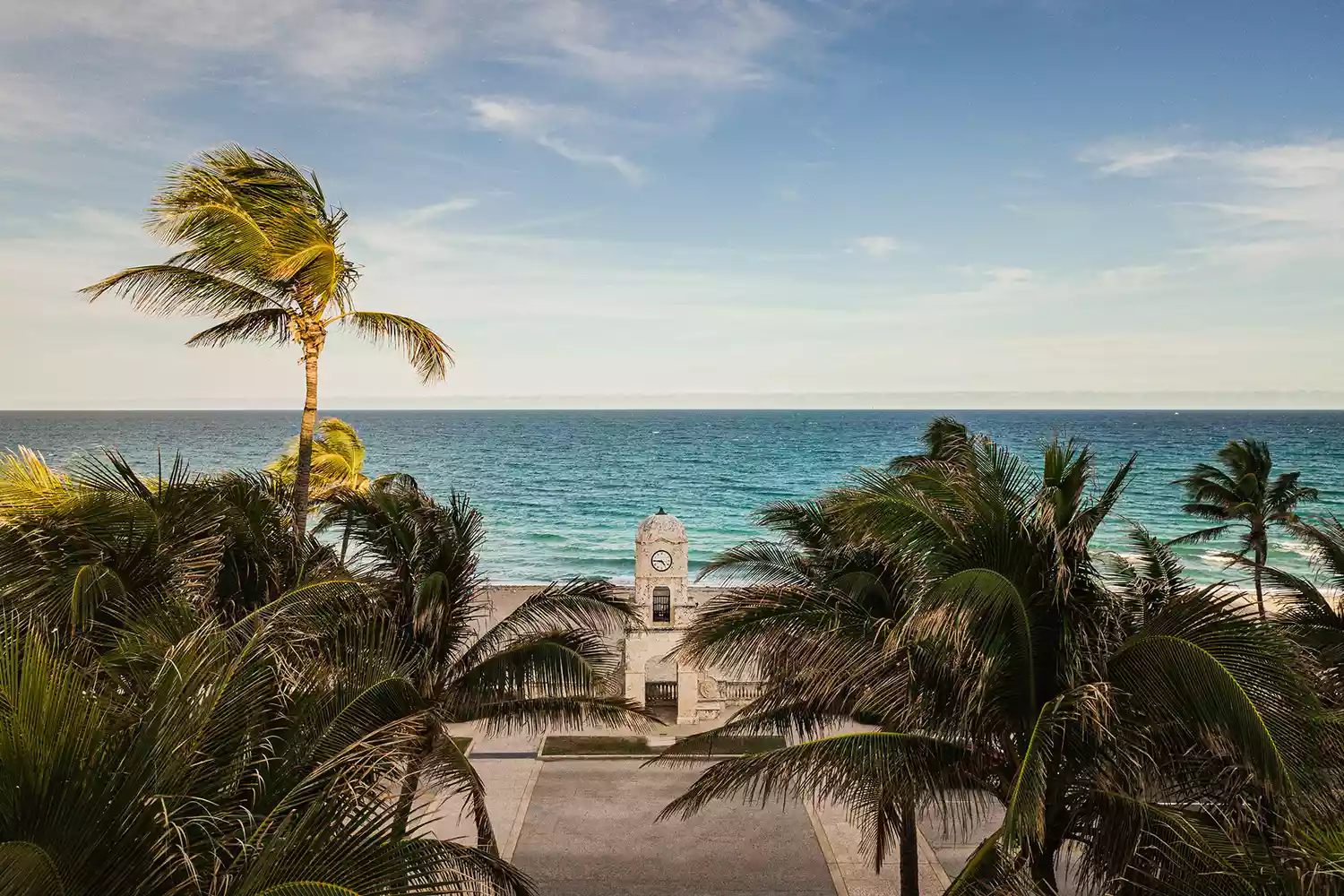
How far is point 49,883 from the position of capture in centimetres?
313

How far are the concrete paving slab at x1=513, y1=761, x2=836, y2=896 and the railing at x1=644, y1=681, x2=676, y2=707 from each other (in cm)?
288

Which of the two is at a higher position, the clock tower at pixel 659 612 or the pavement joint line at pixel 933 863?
the clock tower at pixel 659 612

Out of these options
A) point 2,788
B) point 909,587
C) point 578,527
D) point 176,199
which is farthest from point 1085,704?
point 578,527

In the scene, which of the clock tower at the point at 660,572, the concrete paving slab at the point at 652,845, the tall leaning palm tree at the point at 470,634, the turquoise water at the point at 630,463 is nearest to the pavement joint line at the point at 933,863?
the concrete paving slab at the point at 652,845

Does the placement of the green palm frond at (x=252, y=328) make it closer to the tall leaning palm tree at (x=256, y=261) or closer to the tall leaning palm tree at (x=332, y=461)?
the tall leaning palm tree at (x=256, y=261)

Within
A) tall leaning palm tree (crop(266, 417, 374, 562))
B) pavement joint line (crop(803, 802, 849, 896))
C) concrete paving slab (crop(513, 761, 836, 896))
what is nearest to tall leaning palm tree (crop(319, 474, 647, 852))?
concrete paving slab (crop(513, 761, 836, 896))

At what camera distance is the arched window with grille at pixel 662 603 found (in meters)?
17.2

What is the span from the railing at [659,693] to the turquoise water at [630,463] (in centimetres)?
1101

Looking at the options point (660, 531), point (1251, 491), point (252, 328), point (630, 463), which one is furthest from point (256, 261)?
point (630, 463)

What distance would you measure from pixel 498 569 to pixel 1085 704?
135 ft

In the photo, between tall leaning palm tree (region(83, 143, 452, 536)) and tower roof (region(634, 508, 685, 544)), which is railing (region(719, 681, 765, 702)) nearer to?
tower roof (region(634, 508, 685, 544))

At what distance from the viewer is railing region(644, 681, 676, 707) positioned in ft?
57.1

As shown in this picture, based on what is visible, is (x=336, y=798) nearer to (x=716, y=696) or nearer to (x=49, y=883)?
(x=49, y=883)

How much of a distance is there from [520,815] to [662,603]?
Result: 5.40 m
